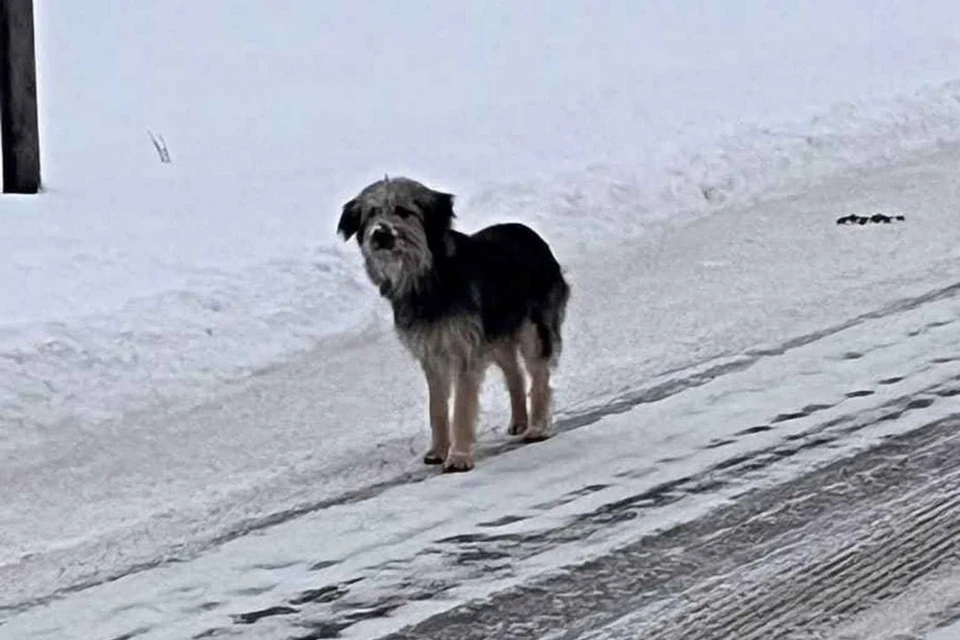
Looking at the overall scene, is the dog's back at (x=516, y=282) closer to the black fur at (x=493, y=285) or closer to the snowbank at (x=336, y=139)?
the black fur at (x=493, y=285)

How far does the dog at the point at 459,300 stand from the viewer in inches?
299

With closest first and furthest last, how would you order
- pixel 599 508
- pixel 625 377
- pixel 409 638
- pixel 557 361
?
pixel 409 638, pixel 599 508, pixel 557 361, pixel 625 377

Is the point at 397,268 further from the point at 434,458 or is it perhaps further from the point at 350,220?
the point at 434,458

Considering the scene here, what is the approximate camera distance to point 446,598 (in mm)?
6348

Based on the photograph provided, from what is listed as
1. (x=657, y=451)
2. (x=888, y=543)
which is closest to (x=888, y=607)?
(x=888, y=543)

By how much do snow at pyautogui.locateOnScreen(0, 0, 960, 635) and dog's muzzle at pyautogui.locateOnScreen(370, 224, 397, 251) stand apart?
886 mm

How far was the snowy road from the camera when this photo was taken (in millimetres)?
6172

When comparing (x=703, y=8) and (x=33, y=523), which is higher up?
(x=703, y=8)

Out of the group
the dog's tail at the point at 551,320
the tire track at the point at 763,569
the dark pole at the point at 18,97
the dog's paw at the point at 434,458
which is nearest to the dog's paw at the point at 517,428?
the dog's tail at the point at 551,320

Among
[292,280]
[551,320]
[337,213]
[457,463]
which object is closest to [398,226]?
[457,463]

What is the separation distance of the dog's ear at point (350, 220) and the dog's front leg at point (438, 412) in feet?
2.09

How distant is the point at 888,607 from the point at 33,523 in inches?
A: 120

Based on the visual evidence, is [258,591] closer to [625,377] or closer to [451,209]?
[451,209]

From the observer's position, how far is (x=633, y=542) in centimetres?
680
